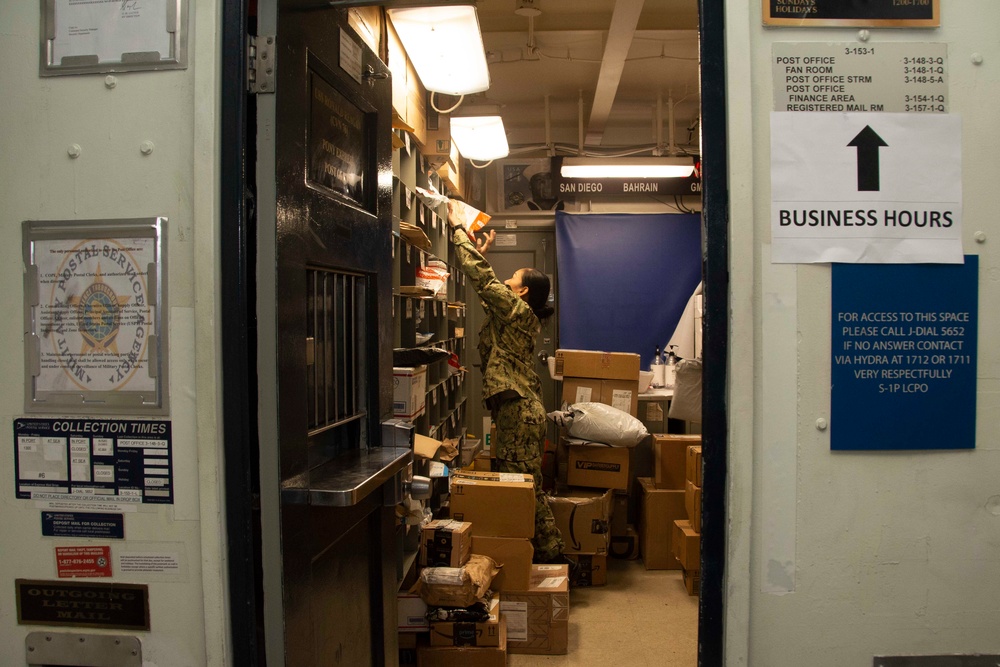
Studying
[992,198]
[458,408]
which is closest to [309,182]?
[992,198]

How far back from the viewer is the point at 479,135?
420 centimetres

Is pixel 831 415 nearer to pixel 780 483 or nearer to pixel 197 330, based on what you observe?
pixel 780 483

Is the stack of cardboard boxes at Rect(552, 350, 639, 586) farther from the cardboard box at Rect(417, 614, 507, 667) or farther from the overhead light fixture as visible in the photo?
the overhead light fixture

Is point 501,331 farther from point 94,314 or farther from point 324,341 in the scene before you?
point 94,314

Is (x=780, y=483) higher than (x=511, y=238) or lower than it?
lower

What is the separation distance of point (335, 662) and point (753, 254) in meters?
1.35

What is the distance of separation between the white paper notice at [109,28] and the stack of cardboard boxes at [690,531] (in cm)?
311

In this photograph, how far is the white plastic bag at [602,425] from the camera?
4.03 metres

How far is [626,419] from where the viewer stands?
4113 millimetres

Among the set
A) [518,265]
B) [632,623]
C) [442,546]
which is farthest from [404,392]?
[518,265]

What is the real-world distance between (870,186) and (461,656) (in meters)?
2.40

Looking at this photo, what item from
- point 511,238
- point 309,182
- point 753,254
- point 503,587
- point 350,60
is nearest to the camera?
point 753,254

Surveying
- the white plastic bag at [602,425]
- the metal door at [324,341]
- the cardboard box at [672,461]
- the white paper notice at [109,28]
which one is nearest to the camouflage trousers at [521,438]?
the white plastic bag at [602,425]

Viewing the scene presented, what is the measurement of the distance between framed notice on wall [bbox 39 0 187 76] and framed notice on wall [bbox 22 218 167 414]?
304 millimetres
